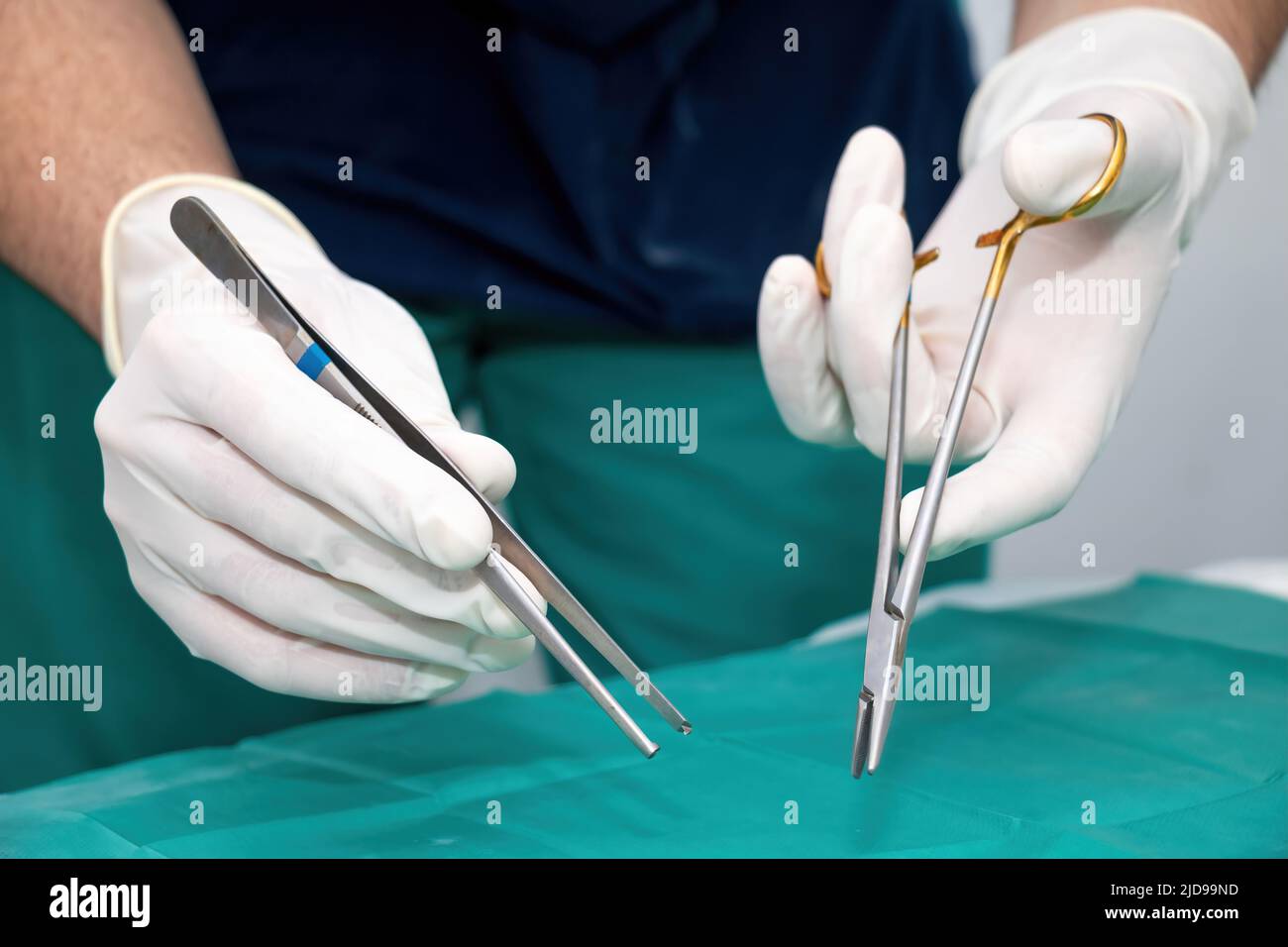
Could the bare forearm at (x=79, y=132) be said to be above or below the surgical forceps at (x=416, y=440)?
above

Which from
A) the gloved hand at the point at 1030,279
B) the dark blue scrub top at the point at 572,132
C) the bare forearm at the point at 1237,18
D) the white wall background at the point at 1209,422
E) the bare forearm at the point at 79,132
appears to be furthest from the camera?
the white wall background at the point at 1209,422

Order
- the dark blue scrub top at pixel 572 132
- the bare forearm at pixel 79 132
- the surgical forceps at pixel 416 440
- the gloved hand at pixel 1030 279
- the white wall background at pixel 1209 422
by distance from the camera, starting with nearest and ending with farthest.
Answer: the surgical forceps at pixel 416 440, the gloved hand at pixel 1030 279, the bare forearm at pixel 79 132, the dark blue scrub top at pixel 572 132, the white wall background at pixel 1209 422

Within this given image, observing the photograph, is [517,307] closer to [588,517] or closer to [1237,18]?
[588,517]

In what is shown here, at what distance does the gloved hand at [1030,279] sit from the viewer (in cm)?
78

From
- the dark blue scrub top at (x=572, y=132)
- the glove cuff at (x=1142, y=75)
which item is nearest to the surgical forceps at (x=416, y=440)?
the dark blue scrub top at (x=572, y=132)

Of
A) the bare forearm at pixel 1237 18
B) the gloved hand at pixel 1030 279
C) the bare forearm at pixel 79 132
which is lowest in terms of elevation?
the gloved hand at pixel 1030 279

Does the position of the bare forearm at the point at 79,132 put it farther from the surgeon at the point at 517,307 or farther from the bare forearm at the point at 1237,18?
the bare forearm at the point at 1237,18

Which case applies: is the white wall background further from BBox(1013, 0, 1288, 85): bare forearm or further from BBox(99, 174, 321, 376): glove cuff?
BBox(99, 174, 321, 376): glove cuff

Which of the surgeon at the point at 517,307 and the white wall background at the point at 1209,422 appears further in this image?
the white wall background at the point at 1209,422

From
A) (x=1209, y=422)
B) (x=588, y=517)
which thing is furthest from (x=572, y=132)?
(x=1209, y=422)

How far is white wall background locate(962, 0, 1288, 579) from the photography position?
87.5 inches

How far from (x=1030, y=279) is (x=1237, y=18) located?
355mm

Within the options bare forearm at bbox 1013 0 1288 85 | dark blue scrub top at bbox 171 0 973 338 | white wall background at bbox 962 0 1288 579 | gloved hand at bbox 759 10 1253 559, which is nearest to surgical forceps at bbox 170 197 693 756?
gloved hand at bbox 759 10 1253 559
